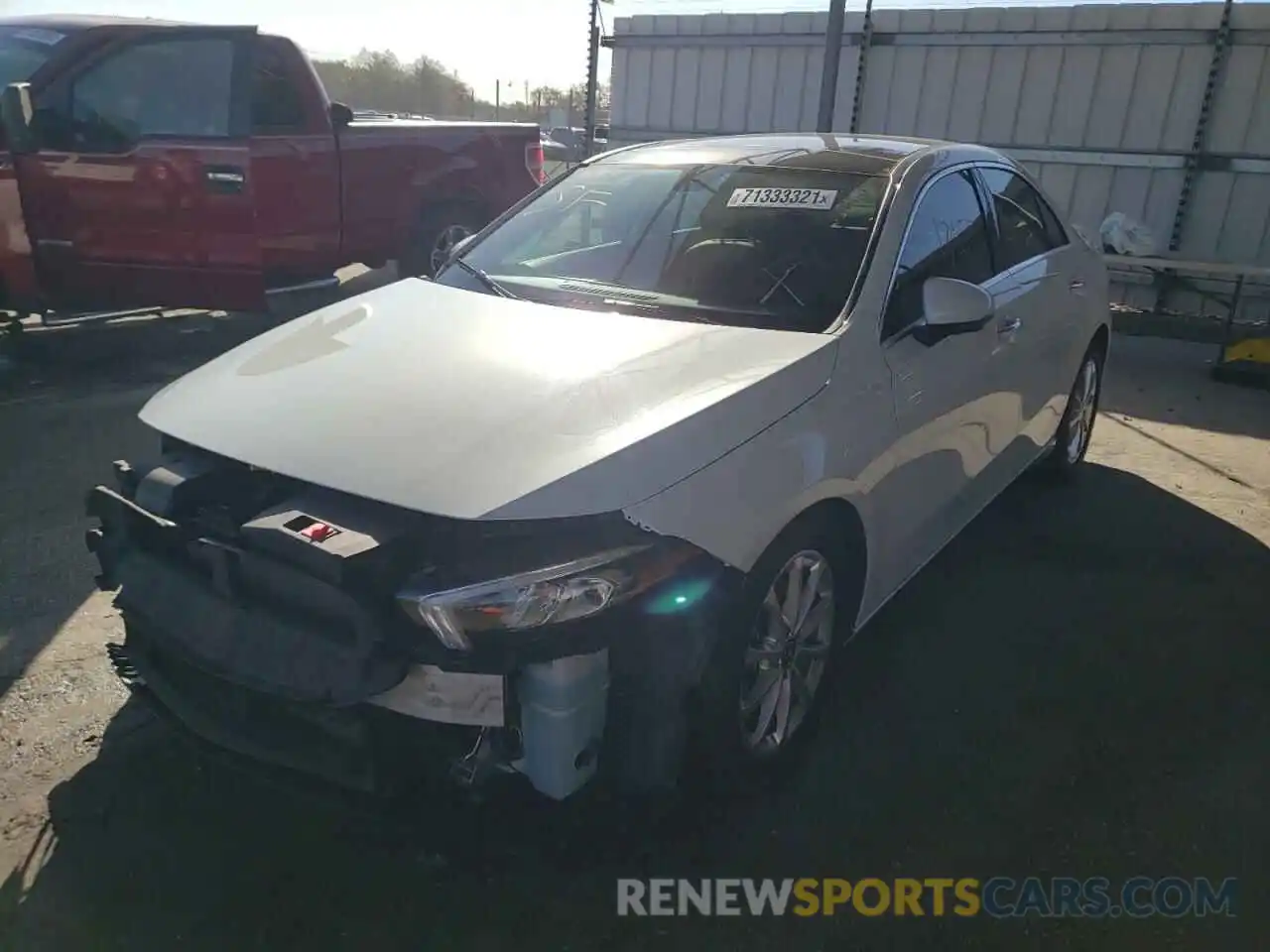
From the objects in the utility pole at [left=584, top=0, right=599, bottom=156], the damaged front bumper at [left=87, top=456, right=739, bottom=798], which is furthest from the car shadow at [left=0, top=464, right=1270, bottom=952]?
the utility pole at [left=584, top=0, right=599, bottom=156]

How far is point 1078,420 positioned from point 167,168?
5493 mm

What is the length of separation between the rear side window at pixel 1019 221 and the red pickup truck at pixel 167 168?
3578 millimetres

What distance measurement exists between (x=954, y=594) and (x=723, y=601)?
1973 mm

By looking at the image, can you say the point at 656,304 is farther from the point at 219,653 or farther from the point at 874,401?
the point at 219,653

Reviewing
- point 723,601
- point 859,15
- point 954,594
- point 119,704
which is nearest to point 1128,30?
point 859,15

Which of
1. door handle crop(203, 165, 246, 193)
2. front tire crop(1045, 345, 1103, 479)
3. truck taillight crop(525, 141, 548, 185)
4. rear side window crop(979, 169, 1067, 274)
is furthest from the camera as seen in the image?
truck taillight crop(525, 141, 548, 185)

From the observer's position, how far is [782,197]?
3213 millimetres

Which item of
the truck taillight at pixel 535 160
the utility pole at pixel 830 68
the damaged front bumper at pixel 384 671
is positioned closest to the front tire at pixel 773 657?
the damaged front bumper at pixel 384 671

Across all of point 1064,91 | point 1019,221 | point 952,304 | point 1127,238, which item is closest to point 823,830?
point 952,304

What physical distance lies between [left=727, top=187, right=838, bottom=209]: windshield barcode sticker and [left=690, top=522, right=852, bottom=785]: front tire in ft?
3.89

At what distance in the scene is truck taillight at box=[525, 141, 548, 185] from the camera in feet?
26.7

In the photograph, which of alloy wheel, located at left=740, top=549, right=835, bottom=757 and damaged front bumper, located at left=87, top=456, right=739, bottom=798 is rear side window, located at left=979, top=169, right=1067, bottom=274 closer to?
alloy wheel, located at left=740, top=549, right=835, bottom=757

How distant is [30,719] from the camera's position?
2.78 m

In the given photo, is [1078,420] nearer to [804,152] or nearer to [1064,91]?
[804,152]
